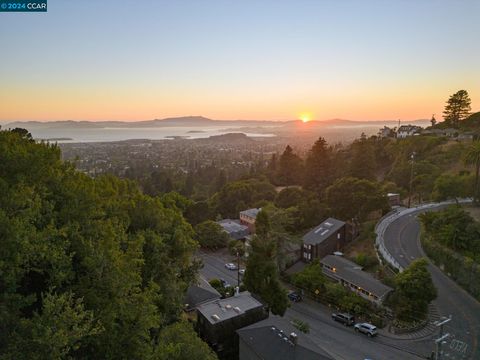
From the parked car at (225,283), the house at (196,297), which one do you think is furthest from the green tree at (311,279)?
the house at (196,297)

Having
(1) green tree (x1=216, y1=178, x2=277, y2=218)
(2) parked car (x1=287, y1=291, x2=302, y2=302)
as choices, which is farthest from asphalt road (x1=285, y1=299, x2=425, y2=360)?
(1) green tree (x1=216, y1=178, x2=277, y2=218)

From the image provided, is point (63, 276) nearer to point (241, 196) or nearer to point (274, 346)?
point (274, 346)

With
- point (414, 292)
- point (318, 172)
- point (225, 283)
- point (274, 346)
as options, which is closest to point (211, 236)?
point (225, 283)

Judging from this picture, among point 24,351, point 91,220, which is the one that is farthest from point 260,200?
point 24,351

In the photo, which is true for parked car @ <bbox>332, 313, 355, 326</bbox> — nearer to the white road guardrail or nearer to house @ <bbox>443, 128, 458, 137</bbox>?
the white road guardrail

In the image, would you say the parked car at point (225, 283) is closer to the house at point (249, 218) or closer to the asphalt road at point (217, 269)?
the asphalt road at point (217, 269)

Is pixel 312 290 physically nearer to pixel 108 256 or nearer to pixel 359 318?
pixel 359 318
